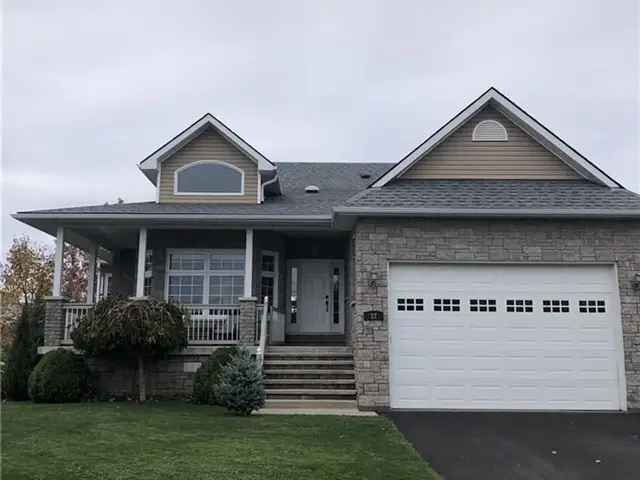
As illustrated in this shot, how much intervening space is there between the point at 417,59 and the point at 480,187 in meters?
4.52

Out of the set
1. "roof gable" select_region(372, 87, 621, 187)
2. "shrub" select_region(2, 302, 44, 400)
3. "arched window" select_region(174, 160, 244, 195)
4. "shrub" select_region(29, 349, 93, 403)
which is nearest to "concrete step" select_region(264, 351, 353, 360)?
"roof gable" select_region(372, 87, 621, 187)

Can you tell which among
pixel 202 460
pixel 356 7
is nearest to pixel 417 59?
pixel 356 7

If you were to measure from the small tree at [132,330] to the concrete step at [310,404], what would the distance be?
2.42 m

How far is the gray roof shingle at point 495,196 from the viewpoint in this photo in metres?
10.8

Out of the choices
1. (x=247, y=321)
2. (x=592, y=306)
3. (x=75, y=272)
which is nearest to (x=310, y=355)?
(x=247, y=321)

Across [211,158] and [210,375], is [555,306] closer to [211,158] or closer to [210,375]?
[210,375]

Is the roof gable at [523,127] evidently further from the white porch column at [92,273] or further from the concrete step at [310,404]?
the white porch column at [92,273]

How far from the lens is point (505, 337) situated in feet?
34.8

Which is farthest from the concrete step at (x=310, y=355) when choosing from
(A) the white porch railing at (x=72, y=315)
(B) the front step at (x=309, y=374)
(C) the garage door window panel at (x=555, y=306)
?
(A) the white porch railing at (x=72, y=315)

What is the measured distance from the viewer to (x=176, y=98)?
17.7 meters

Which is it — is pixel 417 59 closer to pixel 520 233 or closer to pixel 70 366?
pixel 520 233

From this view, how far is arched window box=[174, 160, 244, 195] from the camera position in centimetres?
1451

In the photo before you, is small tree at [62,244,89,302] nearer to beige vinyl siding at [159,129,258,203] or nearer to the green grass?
beige vinyl siding at [159,129,258,203]

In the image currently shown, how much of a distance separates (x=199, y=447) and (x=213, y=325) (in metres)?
6.50
